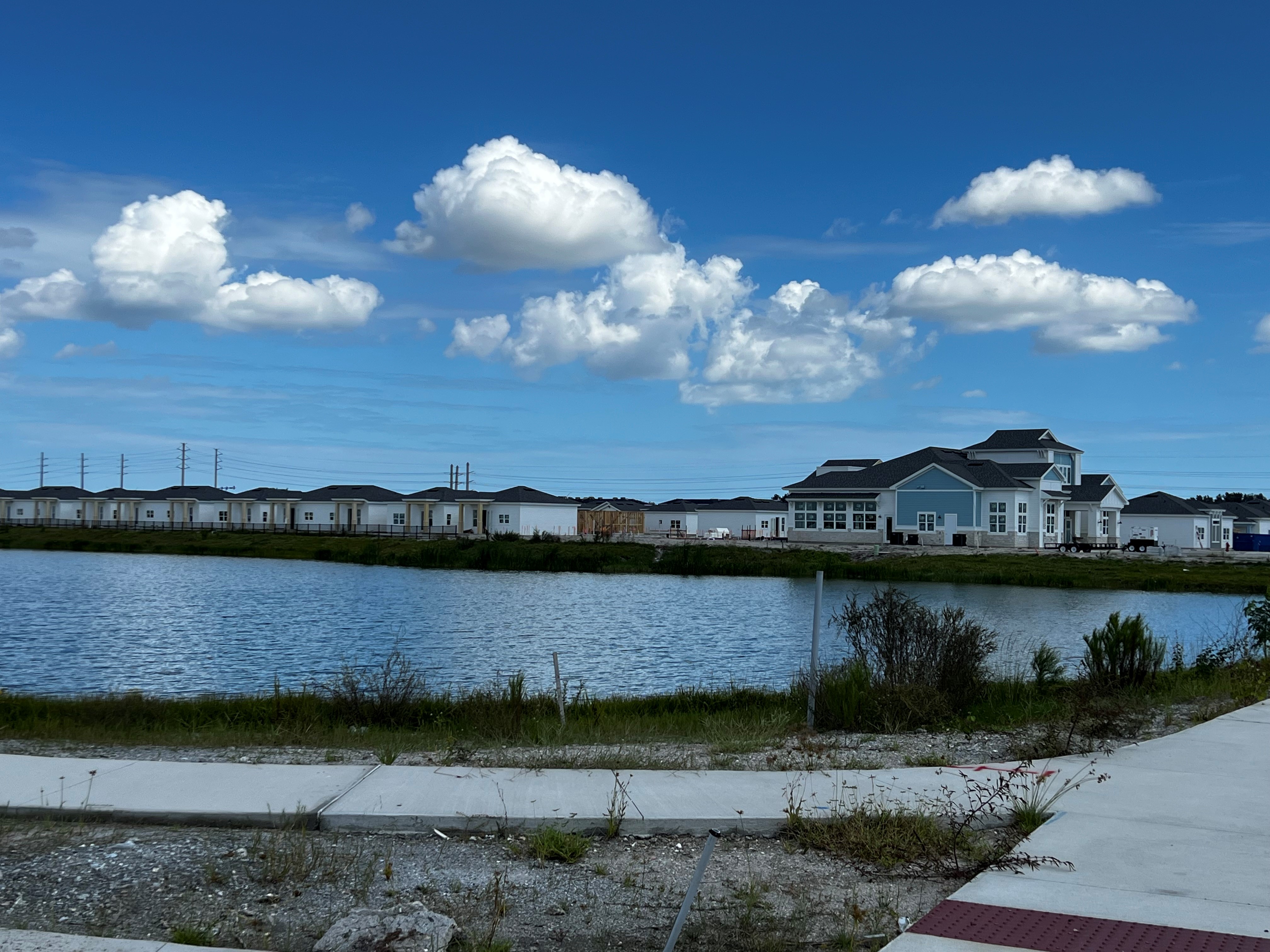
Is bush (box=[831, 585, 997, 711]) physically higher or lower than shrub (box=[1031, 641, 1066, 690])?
higher

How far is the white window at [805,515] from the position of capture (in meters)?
74.3

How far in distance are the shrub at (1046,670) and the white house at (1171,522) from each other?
6721 cm

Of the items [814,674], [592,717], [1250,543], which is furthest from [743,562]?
[1250,543]

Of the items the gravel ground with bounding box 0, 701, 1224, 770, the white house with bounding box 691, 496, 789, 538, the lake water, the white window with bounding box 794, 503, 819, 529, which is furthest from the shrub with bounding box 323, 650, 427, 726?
the white house with bounding box 691, 496, 789, 538

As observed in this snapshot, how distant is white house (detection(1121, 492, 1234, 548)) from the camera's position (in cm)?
7875

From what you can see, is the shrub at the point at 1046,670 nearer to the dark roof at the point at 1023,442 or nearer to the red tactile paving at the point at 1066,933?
the red tactile paving at the point at 1066,933

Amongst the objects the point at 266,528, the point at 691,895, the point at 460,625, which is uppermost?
the point at 266,528

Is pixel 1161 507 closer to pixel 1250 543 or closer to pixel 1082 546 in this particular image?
pixel 1250 543

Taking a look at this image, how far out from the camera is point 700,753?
31.4ft

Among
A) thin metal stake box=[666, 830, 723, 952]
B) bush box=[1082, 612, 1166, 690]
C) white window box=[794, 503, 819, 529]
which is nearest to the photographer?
thin metal stake box=[666, 830, 723, 952]

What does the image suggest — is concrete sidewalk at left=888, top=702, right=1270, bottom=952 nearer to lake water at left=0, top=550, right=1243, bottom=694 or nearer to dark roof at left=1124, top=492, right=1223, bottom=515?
lake water at left=0, top=550, right=1243, bottom=694

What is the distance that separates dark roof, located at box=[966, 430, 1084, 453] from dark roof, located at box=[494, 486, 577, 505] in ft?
121

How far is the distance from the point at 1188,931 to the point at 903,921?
1311 millimetres

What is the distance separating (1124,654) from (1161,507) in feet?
242
